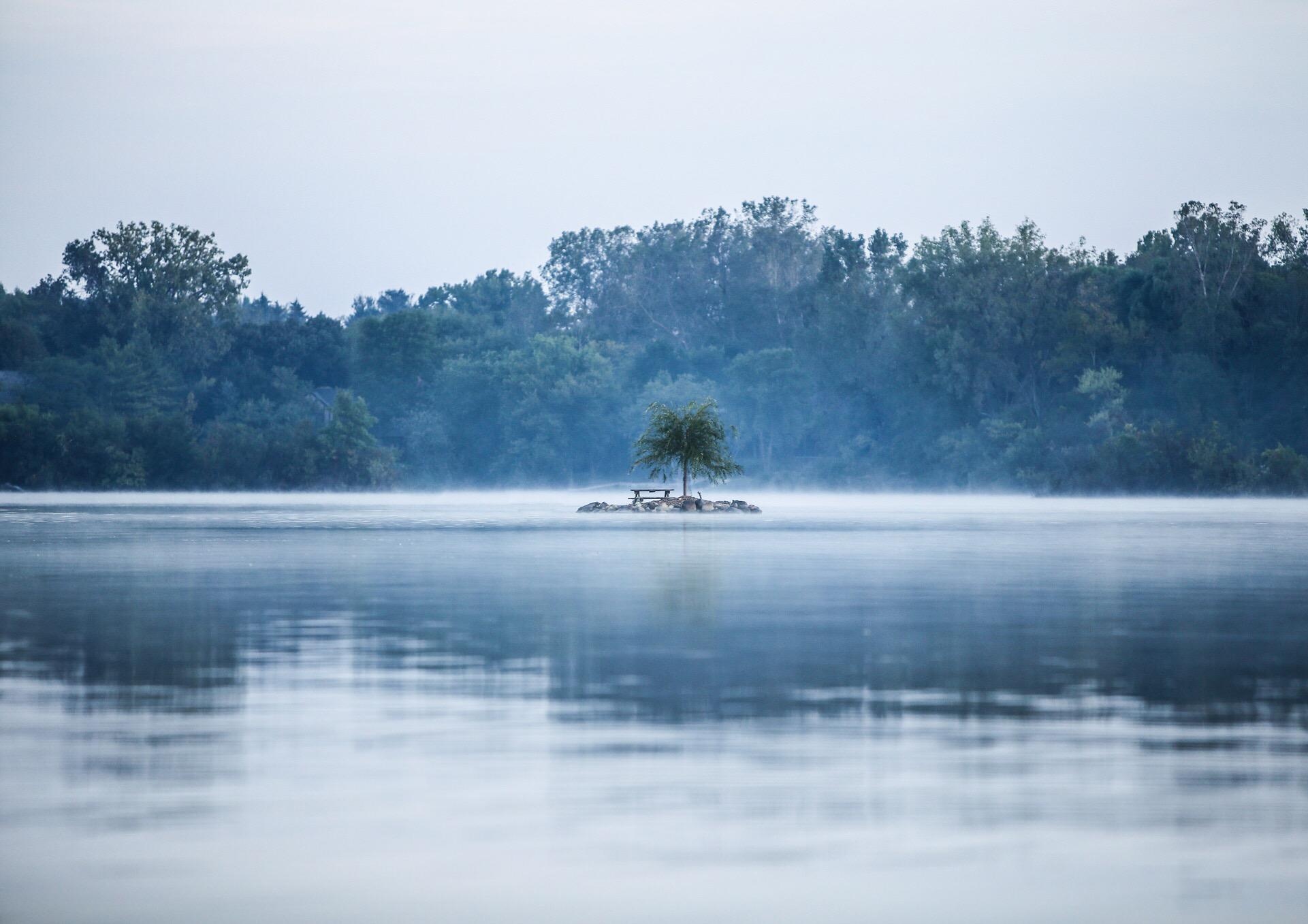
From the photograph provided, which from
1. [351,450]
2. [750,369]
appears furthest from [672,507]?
[750,369]

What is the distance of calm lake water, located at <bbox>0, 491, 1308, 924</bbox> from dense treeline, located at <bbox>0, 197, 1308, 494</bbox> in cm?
6606

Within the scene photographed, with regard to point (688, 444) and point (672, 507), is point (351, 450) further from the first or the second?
point (672, 507)

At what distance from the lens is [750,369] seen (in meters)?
108

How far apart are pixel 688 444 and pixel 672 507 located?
7.41 ft

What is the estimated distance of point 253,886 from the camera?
5832 millimetres

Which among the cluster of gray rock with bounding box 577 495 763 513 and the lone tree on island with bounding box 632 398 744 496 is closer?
the cluster of gray rock with bounding box 577 495 763 513

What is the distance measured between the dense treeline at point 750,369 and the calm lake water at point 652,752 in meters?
66.1

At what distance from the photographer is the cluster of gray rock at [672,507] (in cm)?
5756

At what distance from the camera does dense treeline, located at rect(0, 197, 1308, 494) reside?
3231 inches

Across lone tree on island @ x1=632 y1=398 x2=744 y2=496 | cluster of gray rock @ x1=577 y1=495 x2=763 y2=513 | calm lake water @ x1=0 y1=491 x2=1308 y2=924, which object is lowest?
calm lake water @ x1=0 y1=491 x2=1308 y2=924

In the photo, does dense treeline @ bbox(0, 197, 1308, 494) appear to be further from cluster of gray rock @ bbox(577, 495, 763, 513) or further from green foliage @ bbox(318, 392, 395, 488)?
cluster of gray rock @ bbox(577, 495, 763, 513)

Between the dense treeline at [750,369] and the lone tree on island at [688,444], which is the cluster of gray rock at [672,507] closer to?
the lone tree on island at [688,444]

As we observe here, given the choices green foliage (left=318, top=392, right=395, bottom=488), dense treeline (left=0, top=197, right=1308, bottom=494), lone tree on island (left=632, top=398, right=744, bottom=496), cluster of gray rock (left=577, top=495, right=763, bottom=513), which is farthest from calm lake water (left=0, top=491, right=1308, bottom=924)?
green foliage (left=318, top=392, right=395, bottom=488)

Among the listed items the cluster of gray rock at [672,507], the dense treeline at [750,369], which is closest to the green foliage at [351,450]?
the dense treeline at [750,369]
